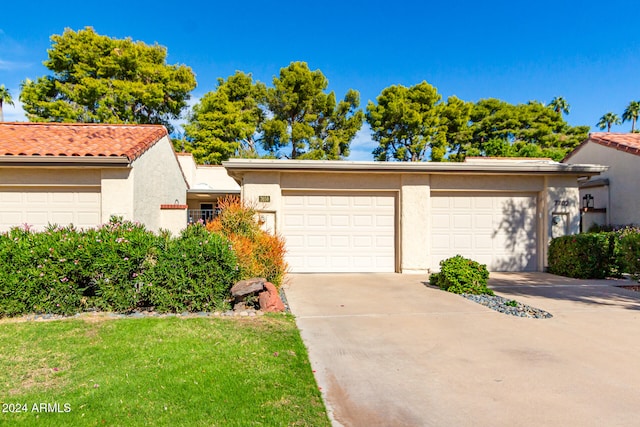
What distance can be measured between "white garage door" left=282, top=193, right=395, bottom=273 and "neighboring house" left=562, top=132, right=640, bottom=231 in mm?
7339

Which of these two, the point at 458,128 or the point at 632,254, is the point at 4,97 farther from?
the point at 632,254

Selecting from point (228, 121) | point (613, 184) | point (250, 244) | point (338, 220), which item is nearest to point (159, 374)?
point (250, 244)

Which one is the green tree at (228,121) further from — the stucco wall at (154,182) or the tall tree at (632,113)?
the tall tree at (632,113)

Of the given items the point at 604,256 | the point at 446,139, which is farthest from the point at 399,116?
the point at 604,256

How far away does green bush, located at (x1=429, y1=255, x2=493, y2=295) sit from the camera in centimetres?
806

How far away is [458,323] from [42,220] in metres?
9.89

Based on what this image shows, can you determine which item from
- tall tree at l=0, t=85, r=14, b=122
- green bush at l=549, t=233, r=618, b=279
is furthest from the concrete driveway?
tall tree at l=0, t=85, r=14, b=122

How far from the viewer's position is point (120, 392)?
3402 millimetres

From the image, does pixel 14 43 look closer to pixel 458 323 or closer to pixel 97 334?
pixel 97 334

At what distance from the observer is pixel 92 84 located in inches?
931

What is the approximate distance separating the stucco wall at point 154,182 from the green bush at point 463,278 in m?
7.85

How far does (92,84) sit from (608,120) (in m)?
48.9

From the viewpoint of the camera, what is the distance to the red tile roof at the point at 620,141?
13.4 meters

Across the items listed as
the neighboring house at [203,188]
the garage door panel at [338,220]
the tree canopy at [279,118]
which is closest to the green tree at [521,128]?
the tree canopy at [279,118]
